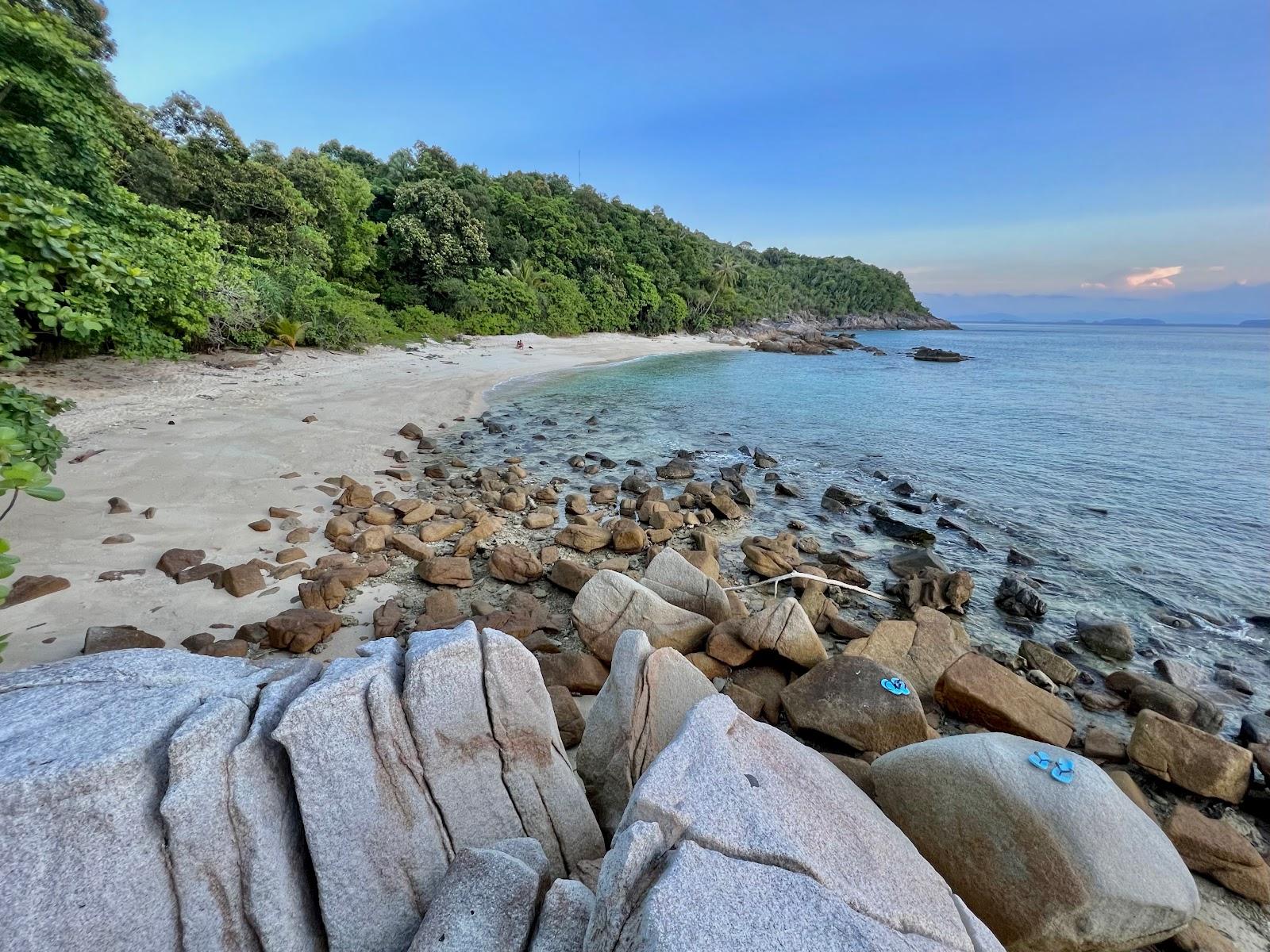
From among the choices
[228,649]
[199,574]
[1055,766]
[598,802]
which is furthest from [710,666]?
[199,574]

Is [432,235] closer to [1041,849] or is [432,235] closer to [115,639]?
[115,639]

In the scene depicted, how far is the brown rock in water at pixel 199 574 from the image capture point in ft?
23.5

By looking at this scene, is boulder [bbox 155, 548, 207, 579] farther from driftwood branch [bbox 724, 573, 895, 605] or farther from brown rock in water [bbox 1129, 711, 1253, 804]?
brown rock in water [bbox 1129, 711, 1253, 804]

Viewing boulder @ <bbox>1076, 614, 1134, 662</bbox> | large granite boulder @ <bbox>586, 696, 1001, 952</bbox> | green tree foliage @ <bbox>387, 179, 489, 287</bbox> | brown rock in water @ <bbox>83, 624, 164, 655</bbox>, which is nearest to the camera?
large granite boulder @ <bbox>586, 696, 1001, 952</bbox>

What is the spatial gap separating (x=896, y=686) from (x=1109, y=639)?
192 inches

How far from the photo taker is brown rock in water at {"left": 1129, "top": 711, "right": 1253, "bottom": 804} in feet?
16.5

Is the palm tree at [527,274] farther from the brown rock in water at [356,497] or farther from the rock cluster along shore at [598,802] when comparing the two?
the rock cluster along shore at [598,802]

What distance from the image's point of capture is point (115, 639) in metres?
5.62

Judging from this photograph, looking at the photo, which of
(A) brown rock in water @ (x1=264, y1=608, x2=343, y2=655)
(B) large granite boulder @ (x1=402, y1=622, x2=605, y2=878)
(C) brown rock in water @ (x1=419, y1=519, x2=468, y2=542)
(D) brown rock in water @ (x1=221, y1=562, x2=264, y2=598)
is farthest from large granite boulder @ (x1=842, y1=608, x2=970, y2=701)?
(D) brown rock in water @ (x1=221, y1=562, x2=264, y2=598)

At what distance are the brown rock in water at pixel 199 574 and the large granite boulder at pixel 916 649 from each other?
27.1ft

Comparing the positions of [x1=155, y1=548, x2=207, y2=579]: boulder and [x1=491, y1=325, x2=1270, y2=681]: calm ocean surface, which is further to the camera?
[x1=491, y1=325, x2=1270, y2=681]: calm ocean surface

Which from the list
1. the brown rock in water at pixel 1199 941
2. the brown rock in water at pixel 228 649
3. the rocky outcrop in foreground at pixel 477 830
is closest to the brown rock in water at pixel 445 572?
the brown rock in water at pixel 228 649

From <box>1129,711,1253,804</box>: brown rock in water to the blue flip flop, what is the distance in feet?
7.70

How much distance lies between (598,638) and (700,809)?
397 centimetres
